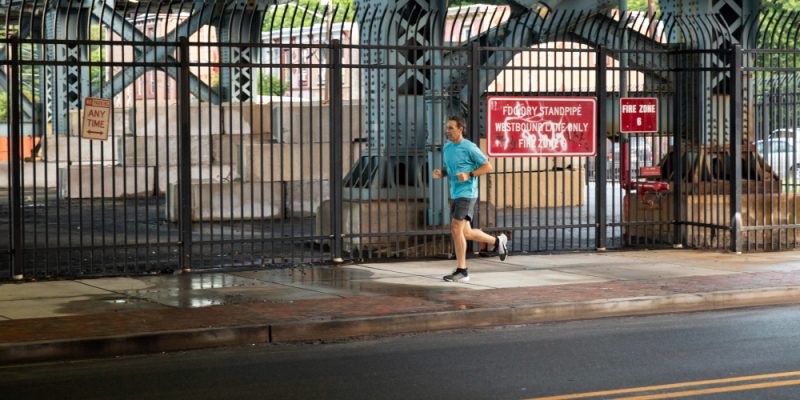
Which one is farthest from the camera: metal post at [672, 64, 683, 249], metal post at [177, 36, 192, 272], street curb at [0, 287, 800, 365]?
metal post at [672, 64, 683, 249]

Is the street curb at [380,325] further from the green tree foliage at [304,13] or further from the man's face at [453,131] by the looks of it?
the green tree foliage at [304,13]

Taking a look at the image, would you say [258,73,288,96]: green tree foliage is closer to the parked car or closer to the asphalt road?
the asphalt road

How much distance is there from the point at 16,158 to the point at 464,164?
4881 mm

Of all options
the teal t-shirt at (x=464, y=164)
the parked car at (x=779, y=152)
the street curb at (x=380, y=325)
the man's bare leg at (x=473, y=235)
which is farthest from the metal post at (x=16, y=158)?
the parked car at (x=779, y=152)

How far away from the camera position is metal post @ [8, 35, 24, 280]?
506 inches

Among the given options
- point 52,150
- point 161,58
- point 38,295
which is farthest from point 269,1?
point 38,295

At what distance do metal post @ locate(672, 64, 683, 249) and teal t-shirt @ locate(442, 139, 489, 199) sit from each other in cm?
433

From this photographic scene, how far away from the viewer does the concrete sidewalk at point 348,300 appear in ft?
32.6

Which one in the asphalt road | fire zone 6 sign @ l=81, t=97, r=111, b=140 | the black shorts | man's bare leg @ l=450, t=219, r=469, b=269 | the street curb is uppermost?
fire zone 6 sign @ l=81, t=97, r=111, b=140

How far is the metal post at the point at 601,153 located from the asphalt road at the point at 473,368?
5595 mm

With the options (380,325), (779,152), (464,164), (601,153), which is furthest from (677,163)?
(380,325)

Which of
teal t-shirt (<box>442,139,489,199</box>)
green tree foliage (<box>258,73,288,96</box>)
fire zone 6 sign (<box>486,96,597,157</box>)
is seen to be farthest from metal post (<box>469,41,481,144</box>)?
green tree foliage (<box>258,73,288,96</box>)

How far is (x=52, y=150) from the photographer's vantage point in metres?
35.5

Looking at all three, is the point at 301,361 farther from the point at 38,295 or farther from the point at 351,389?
the point at 38,295
